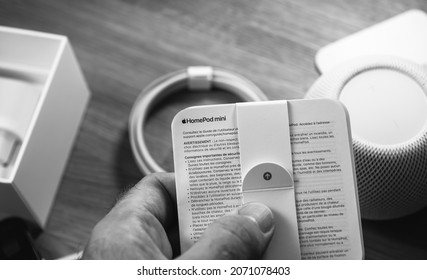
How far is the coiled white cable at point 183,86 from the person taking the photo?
0.77 metres

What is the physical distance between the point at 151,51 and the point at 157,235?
41 cm

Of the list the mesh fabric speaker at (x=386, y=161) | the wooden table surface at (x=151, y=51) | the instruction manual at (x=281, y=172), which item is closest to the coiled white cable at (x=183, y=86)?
the wooden table surface at (x=151, y=51)

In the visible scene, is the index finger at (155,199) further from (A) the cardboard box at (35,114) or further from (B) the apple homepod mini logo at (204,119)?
(A) the cardboard box at (35,114)

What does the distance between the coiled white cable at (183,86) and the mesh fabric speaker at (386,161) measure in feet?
0.52

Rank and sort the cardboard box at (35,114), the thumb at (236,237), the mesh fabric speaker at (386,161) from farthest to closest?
the cardboard box at (35,114) → the mesh fabric speaker at (386,161) → the thumb at (236,237)

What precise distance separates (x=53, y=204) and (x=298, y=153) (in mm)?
437

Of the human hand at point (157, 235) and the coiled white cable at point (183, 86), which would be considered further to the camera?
the coiled white cable at point (183, 86)

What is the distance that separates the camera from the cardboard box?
2.25ft

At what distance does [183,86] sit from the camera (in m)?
0.80

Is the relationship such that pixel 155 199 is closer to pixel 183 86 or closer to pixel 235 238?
pixel 235 238

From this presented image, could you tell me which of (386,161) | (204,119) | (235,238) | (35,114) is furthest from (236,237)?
(35,114)

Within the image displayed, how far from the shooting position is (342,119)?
50 centimetres

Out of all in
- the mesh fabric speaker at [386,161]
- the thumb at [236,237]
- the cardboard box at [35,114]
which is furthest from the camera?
the cardboard box at [35,114]

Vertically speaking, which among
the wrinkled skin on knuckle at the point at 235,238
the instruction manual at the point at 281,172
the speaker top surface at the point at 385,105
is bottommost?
the wrinkled skin on knuckle at the point at 235,238
